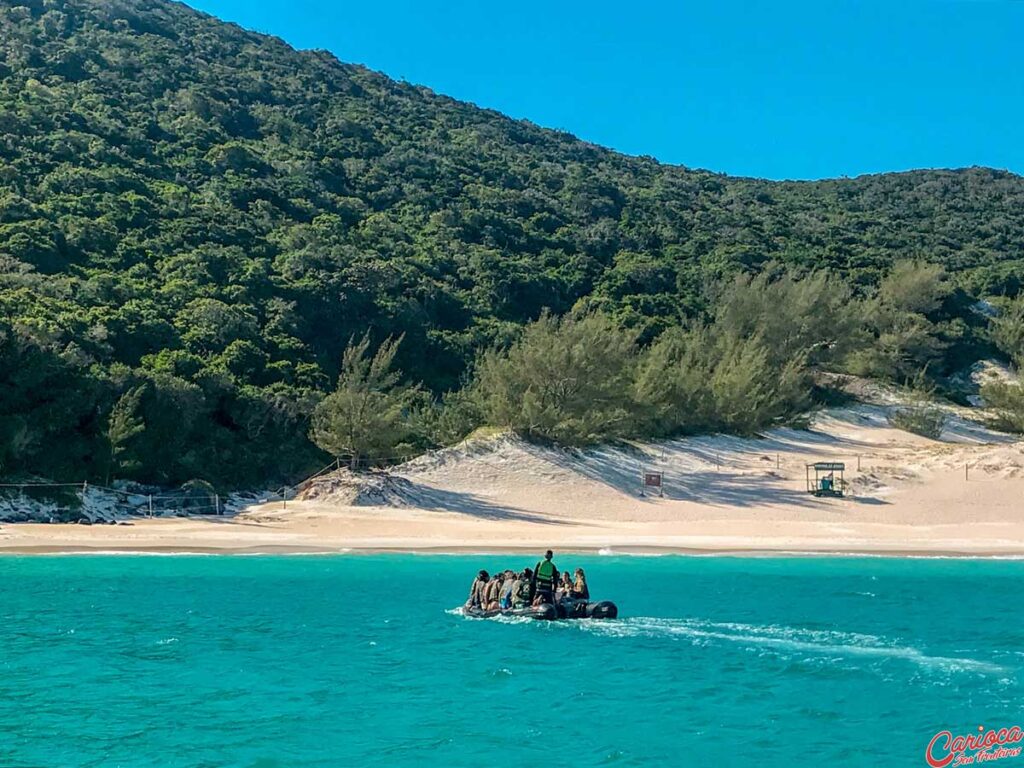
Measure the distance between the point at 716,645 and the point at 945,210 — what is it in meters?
96.8

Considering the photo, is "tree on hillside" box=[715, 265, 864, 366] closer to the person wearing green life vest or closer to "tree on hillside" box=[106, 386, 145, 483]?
"tree on hillside" box=[106, 386, 145, 483]

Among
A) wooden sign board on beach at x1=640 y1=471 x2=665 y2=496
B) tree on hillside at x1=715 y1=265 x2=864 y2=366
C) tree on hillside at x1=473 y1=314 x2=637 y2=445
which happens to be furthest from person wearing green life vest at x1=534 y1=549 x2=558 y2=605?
tree on hillside at x1=715 y1=265 x2=864 y2=366

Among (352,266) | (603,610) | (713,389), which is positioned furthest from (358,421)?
(352,266)

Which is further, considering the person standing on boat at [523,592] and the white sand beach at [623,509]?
the white sand beach at [623,509]

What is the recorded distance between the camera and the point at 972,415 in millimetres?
53781

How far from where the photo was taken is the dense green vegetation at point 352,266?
3684cm

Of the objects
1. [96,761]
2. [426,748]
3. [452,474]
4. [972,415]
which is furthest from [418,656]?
[972,415]

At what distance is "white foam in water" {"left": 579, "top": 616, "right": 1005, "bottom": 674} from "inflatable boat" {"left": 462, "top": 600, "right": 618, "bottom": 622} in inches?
10.2

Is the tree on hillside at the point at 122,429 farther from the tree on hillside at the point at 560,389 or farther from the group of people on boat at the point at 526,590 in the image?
the group of people on boat at the point at 526,590

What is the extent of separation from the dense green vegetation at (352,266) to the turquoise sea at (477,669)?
12513mm

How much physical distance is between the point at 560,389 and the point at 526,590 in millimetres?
18739

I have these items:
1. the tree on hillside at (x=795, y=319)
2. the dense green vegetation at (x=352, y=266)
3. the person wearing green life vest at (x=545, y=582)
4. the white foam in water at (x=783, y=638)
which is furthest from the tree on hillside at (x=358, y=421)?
the tree on hillside at (x=795, y=319)

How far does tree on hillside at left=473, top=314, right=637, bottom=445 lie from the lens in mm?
38000

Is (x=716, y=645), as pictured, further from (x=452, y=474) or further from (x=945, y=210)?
(x=945, y=210)
